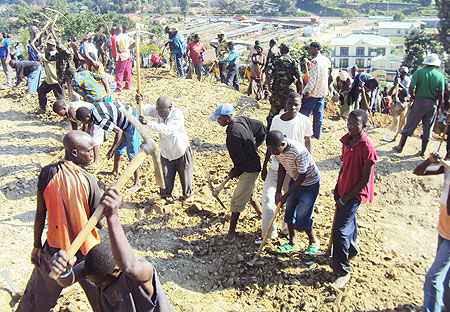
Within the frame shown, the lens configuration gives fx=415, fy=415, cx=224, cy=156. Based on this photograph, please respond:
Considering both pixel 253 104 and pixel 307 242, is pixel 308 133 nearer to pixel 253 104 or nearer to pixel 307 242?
pixel 307 242

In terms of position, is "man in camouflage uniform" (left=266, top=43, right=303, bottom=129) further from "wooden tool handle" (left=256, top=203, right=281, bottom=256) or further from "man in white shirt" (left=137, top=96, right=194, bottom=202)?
"wooden tool handle" (left=256, top=203, right=281, bottom=256)

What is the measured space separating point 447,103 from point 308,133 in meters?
6.90

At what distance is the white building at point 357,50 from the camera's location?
67.2m

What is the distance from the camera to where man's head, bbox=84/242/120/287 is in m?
2.45

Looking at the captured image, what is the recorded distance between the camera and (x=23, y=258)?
4590mm

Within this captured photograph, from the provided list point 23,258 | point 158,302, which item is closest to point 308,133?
point 158,302

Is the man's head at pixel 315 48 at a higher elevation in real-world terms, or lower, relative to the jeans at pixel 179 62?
higher

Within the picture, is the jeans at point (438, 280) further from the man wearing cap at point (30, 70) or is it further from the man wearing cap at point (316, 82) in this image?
the man wearing cap at point (30, 70)

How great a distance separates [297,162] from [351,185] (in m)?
0.59

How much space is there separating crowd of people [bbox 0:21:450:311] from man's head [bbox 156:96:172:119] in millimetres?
13

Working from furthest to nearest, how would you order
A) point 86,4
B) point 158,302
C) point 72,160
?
1. point 86,4
2. point 72,160
3. point 158,302

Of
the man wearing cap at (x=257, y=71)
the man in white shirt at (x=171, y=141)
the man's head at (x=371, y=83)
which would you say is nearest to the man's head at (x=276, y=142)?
the man in white shirt at (x=171, y=141)

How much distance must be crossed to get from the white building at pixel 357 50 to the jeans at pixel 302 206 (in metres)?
66.6

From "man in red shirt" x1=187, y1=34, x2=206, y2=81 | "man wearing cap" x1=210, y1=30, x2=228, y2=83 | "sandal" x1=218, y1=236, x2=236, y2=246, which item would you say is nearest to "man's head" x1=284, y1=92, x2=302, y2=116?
"sandal" x1=218, y1=236, x2=236, y2=246
